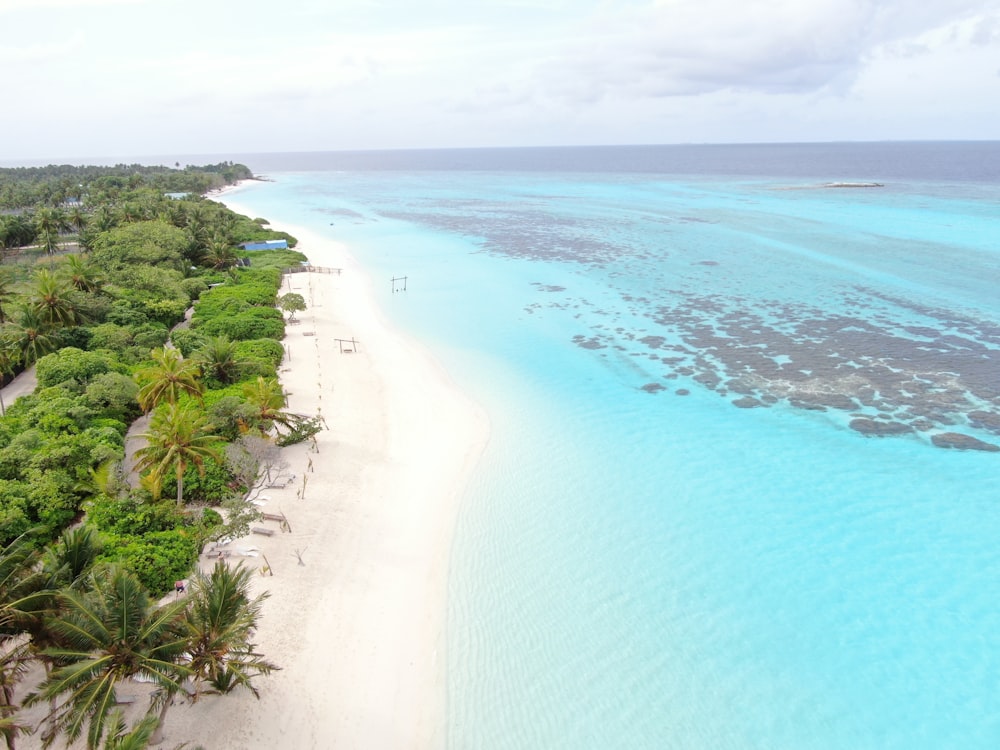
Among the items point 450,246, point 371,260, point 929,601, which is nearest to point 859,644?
point 929,601

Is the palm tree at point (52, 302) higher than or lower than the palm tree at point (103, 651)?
higher

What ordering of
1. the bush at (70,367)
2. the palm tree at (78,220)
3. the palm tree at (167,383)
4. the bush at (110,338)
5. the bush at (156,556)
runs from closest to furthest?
the bush at (156,556) < the palm tree at (167,383) < the bush at (70,367) < the bush at (110,338) < the palm tree at (78,220)

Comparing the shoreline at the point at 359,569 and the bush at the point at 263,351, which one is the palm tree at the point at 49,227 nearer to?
the bush at the point at 263,351

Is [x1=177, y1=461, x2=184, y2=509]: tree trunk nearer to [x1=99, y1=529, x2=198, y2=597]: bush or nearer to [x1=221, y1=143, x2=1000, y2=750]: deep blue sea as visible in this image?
[x1=99, y1=529, x2=198, y2=597]: bush

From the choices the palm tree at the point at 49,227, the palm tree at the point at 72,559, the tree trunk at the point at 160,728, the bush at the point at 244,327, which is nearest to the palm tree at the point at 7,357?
the bush at the point at 244,327

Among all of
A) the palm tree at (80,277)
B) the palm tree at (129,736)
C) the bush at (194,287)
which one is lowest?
the palm tree at (129,736)

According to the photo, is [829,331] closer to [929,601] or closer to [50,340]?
[929,601]

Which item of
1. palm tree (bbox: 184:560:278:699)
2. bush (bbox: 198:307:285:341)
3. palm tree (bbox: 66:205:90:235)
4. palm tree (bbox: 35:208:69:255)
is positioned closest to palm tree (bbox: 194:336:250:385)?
bush (bbox: 198:307:285:341)
